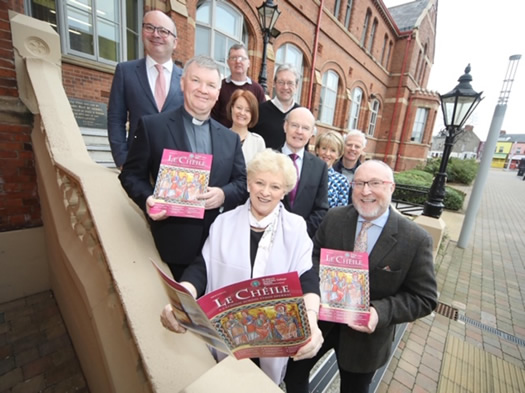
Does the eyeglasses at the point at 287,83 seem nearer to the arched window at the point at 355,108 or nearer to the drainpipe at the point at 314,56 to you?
the drainpipe at the point at 314,56

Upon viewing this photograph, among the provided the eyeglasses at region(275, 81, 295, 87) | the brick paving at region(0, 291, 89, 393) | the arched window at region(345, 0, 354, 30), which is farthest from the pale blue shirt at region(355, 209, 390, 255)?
the arched window at region(345, 0, 354, 30)

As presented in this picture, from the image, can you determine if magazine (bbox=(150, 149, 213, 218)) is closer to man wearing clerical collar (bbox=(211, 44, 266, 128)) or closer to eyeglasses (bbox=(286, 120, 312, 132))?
eyeglasses (bbox=(286, 120, 312, 132))

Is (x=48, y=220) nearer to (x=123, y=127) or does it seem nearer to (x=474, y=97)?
(x=123, y=127)

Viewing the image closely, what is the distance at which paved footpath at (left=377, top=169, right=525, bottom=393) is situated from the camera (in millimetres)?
2506

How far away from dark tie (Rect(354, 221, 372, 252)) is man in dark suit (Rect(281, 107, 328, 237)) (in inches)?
17.2

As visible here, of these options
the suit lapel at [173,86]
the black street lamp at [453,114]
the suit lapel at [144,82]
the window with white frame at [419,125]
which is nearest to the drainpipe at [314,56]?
the black street lamp at [453,114]

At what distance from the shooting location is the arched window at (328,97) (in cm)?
1316

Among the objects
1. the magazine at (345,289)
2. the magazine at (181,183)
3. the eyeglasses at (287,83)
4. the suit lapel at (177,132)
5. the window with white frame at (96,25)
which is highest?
the window with white frame at (96,25)

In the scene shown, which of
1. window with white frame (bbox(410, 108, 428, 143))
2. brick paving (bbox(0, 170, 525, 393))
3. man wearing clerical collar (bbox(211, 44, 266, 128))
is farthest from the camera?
window with white frame (bbox(410, 108, 428, 143))

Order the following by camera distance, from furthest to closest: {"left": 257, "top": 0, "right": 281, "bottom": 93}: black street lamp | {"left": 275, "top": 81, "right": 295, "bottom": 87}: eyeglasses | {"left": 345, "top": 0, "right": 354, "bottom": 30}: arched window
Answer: {"left": 345, "top": 0, "right": 354, "bottom": 30}: arched window
{"left": 257, "top": 0, "right": 281, "bottom": 93}: black street lamp
{"left": 275, "top": 81, "right": 295, "bottom": 87}: eyeglasses

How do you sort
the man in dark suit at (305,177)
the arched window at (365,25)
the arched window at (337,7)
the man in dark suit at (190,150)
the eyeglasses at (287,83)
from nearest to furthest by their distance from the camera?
the man in dark suit at (190,150), the man in dark suit at (305,177), the eyeglasses at (287,83), the arched window at (337,7), the arched window at (365,25)


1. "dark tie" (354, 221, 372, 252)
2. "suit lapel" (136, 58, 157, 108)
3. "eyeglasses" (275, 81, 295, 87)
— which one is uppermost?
"eyeglasses" (275, 81, 295, 87)

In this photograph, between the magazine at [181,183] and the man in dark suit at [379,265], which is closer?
the magazine at [181,183]

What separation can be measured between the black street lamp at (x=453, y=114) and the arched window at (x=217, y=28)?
21.1 ft
